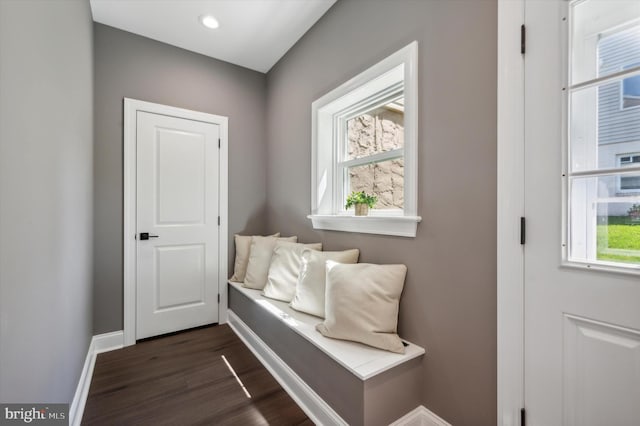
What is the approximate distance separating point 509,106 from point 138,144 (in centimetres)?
282

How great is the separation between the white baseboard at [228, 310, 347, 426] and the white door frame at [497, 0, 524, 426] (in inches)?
31.2

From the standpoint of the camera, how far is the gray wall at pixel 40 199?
78cm

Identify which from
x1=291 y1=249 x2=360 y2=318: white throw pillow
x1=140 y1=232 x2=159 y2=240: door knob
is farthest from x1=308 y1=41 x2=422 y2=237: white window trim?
x1=140 y1=232 x2=159 y2=240: door knob

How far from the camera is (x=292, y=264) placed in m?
2.26

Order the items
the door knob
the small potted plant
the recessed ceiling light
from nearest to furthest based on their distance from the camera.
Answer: the small potted plant → the recessed ceiling light → the door knob

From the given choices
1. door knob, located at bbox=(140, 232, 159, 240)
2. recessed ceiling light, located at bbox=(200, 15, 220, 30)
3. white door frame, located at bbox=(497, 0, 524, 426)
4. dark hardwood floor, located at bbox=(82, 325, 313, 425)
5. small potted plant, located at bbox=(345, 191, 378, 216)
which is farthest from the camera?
door knob, located at bbox=(140, 232, 159, 240)

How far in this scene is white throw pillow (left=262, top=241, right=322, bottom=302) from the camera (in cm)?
221

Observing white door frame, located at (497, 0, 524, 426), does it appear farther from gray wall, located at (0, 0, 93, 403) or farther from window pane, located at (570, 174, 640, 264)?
gray wall, located at (0, 0, 93, 403)

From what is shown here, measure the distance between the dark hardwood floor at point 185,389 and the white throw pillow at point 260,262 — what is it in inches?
21.6

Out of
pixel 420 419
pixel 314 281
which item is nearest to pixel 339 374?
pixel 420 419

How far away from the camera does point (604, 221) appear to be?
96cm

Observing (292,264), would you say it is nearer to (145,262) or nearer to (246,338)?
(246,338)

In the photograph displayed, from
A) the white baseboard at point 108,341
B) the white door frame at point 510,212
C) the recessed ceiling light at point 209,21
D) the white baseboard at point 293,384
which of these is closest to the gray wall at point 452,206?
→ the white door frame at point 510,212

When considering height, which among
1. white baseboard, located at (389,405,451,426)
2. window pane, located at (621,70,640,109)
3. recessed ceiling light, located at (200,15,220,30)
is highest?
recessed ceiling light, located at (200,15,220,30)
